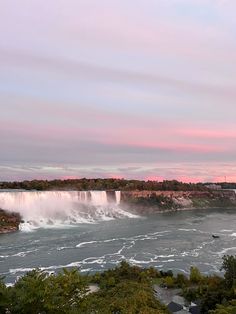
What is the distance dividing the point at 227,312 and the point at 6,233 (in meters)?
34.2

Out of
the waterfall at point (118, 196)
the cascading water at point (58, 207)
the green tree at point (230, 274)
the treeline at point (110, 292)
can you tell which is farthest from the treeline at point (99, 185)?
the green tree at point (230, 274)

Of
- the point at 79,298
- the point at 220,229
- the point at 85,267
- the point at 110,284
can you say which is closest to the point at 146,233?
the point at 220,229

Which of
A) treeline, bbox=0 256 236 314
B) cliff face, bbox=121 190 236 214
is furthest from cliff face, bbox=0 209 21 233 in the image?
cliff face, bbox=121 190 236 214

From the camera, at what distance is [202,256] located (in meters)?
34.0

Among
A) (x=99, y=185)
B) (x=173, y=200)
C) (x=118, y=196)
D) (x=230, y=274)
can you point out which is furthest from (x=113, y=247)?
(x=173, y=200)

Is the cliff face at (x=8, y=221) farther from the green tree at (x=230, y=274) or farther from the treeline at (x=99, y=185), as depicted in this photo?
the green tree at (x=230, y=274)

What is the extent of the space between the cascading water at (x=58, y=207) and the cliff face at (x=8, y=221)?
0.94m

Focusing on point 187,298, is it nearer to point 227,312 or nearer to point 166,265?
point 227,312

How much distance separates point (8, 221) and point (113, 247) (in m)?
17.6

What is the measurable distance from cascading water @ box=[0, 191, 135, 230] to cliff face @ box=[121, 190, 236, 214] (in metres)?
7.05

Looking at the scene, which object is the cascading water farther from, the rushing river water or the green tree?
the green tree

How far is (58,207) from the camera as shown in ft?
203

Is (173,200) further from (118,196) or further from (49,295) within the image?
(49,295)

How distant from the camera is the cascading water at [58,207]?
185 ft
